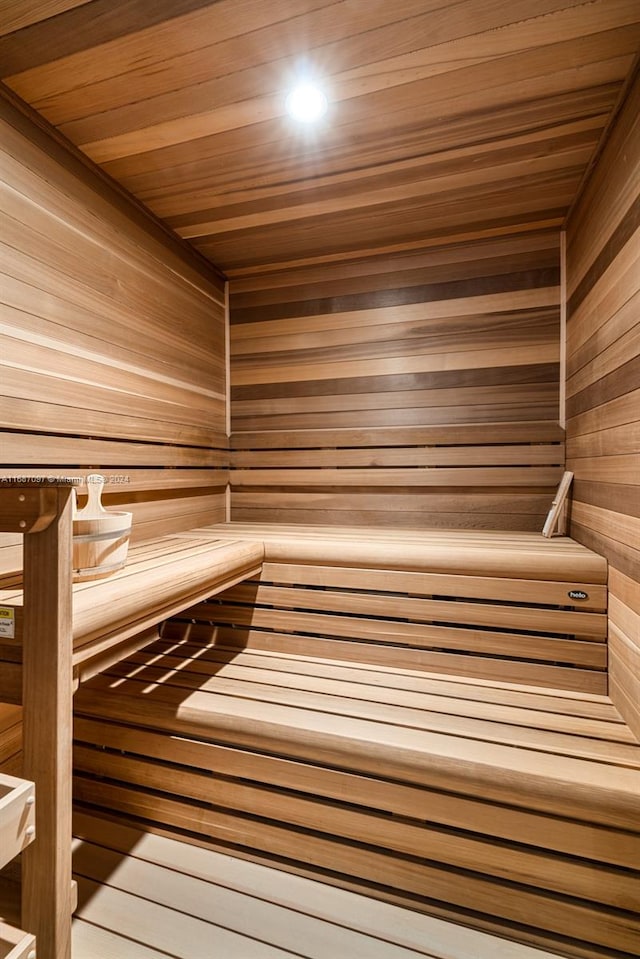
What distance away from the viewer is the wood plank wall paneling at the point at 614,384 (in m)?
1.38

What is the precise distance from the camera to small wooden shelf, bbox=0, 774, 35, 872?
81 centimetres

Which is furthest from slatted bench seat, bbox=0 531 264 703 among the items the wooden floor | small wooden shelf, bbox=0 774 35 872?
the wooden floor

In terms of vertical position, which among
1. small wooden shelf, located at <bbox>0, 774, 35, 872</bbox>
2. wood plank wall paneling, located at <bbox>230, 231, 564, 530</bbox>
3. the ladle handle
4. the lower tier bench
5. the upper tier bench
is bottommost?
the lower tier bench

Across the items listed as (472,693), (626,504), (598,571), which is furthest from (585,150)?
(472,693)

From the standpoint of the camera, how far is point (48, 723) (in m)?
0.93

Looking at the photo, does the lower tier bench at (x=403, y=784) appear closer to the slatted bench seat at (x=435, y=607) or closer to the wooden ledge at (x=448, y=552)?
the slatted bench seat at (x=435, y=607)

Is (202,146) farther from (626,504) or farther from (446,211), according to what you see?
(626,504)

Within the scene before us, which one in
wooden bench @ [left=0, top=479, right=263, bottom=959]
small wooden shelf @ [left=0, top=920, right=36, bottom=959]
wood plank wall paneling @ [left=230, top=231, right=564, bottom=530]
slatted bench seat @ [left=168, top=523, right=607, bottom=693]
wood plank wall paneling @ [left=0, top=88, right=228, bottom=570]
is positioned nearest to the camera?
small wooden shelf @ [left=0, top=920, right=36, bottom=959]

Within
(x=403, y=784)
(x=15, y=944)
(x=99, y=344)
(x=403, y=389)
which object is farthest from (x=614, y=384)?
(x=15, y=944)

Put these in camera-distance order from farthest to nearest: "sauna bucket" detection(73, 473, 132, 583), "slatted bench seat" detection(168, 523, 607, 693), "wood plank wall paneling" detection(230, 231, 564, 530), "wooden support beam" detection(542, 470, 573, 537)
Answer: "wood plank wall paneling" detection(230, 231, 564, 530), "wooden support beam" detection(542, 470, 573, 537), "slatted bench seat" detection(168, 523, 607, 693), "sauna bucket" detection(73, 473, 132, 583)

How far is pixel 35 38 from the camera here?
135 cm

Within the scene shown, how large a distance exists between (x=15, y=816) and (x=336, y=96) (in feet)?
6.95

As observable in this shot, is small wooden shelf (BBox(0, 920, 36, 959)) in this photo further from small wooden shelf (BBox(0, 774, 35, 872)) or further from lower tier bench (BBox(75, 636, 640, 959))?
lower tier bench (BBox(75, 636, 640, 959))

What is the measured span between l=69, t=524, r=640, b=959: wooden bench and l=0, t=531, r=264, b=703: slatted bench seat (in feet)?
1.03
